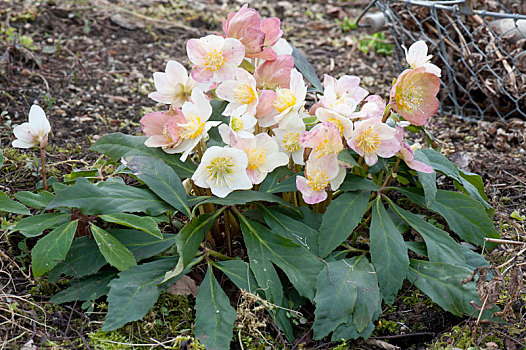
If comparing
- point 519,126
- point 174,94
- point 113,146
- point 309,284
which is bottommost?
point 519,126

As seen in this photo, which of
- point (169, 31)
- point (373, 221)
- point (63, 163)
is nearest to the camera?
point (373, 221)

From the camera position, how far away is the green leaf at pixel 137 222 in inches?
59.7

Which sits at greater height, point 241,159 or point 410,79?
point 410,79

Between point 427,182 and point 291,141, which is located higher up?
point 291,141

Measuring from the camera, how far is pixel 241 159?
1.57m

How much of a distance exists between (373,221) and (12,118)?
1805 mm

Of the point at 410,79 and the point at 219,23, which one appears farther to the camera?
the point at 219,23

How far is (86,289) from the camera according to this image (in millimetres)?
1602

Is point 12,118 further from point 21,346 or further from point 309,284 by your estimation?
point 309,284

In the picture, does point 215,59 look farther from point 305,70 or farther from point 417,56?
point 417,56

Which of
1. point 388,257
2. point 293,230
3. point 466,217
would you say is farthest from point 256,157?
Result: point 466,217

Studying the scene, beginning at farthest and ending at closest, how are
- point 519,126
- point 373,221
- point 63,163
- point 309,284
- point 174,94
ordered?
point 519,126
point 63,163
point 174,94
point 373,221
point 309,284

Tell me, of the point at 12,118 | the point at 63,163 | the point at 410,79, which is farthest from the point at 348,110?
the point at 12,118

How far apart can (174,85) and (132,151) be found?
0.84 feet
